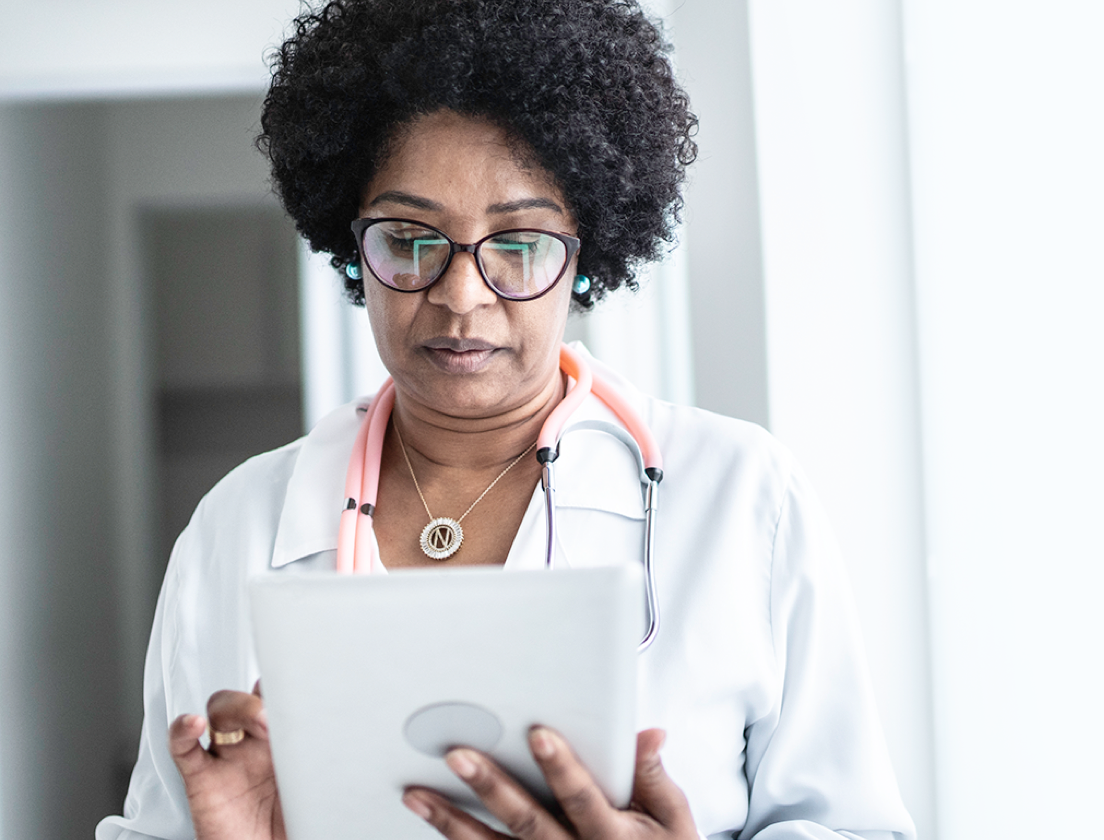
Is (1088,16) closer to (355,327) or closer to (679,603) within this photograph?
(679,603)

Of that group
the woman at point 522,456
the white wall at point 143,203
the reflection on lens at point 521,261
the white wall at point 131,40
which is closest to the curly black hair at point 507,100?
the woman at point 522,456

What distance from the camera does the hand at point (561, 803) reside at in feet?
2.12

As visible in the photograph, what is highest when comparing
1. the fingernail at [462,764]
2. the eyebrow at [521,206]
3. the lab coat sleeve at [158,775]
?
the eyebrow at [521,206]

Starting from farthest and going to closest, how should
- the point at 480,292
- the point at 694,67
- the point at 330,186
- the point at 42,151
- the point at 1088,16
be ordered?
the point at 42,151 → the point at 694,67 → the point at 330,186 → the point at 480,292 → the point at 1088,16

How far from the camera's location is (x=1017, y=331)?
1.01m

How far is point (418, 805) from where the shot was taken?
69 cm

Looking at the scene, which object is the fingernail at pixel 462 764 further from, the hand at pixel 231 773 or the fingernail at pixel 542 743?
the hand at pixel 231 773

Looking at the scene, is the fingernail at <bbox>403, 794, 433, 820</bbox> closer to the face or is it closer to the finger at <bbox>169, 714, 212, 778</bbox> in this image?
the finger at <bbox>169, 714, 212, 778</bbox>

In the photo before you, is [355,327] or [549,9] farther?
[355,327]

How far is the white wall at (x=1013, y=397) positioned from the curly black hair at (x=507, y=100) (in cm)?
35

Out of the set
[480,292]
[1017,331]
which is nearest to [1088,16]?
[1017,331]

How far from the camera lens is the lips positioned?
3.36 ft

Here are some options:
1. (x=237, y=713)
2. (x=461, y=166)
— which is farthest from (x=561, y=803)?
(x=461, y=166)

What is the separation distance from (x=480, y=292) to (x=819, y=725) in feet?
1.96
